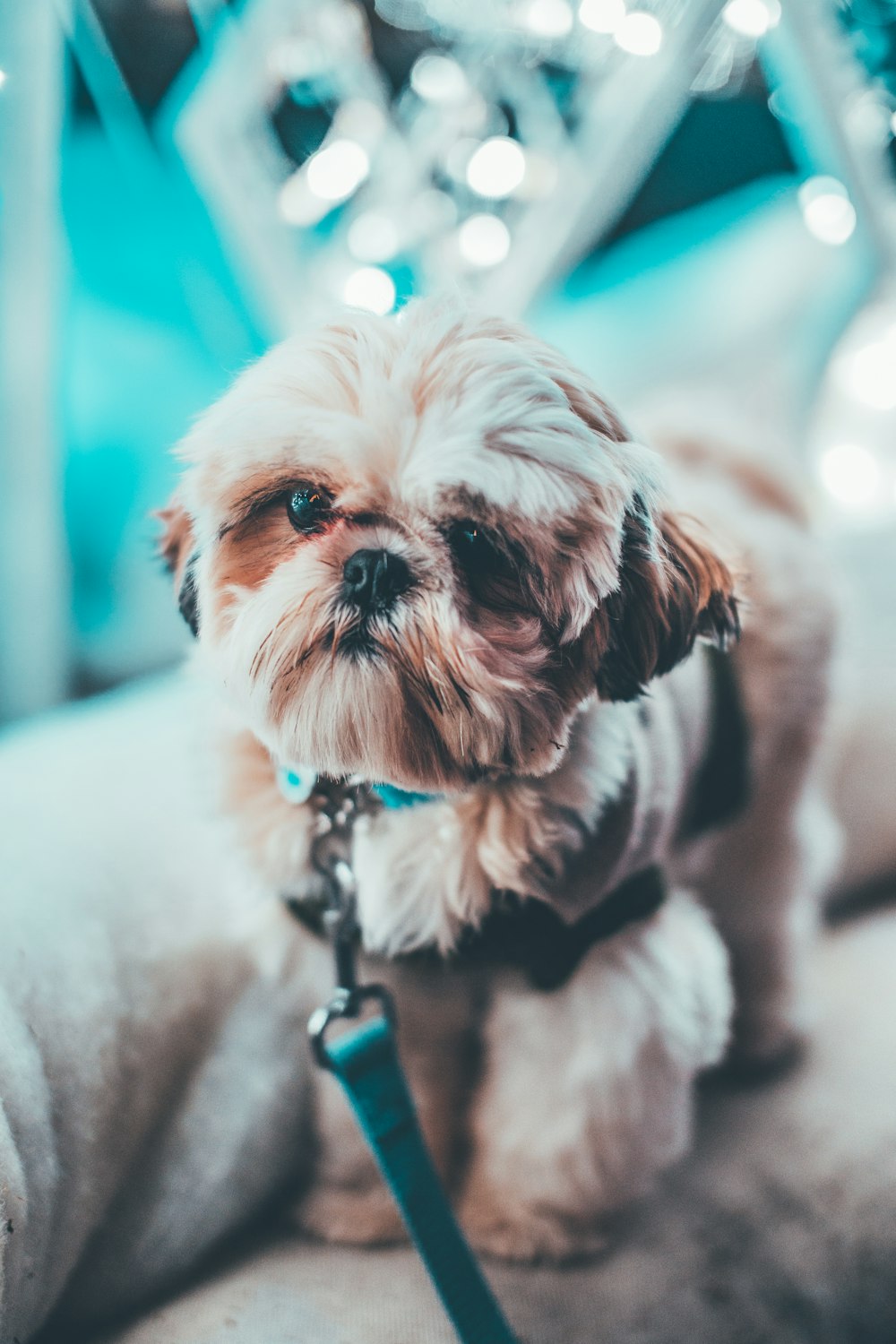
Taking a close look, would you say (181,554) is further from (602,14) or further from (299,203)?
(602,14)

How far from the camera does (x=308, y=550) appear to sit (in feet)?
2.30

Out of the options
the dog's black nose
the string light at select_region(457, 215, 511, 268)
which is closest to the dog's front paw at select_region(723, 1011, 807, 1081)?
the dog's black nose

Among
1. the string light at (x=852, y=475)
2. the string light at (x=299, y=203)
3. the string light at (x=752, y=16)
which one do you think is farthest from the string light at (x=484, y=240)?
the string light at (x=852, y=475)

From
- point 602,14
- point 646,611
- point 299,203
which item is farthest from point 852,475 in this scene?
point 646,611

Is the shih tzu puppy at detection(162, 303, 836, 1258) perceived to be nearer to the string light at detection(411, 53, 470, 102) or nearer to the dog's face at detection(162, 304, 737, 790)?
the dog's face at detection(162, 304, 737, 790)

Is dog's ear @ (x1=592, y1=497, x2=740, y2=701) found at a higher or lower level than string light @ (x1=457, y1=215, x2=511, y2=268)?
lower

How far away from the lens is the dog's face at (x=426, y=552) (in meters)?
0.65

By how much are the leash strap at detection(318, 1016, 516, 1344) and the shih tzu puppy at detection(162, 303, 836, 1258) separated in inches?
4.8

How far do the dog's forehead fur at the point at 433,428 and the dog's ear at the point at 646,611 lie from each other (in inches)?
2.3

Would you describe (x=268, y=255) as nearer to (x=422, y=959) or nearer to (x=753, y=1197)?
(x=422, y=959)

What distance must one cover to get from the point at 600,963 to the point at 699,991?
0.52 ft

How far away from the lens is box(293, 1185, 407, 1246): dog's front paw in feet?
3.10

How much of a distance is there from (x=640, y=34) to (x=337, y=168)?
53 cm

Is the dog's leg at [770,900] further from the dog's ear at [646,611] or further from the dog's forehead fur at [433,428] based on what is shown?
the dog's forehead fur at [433,428]
